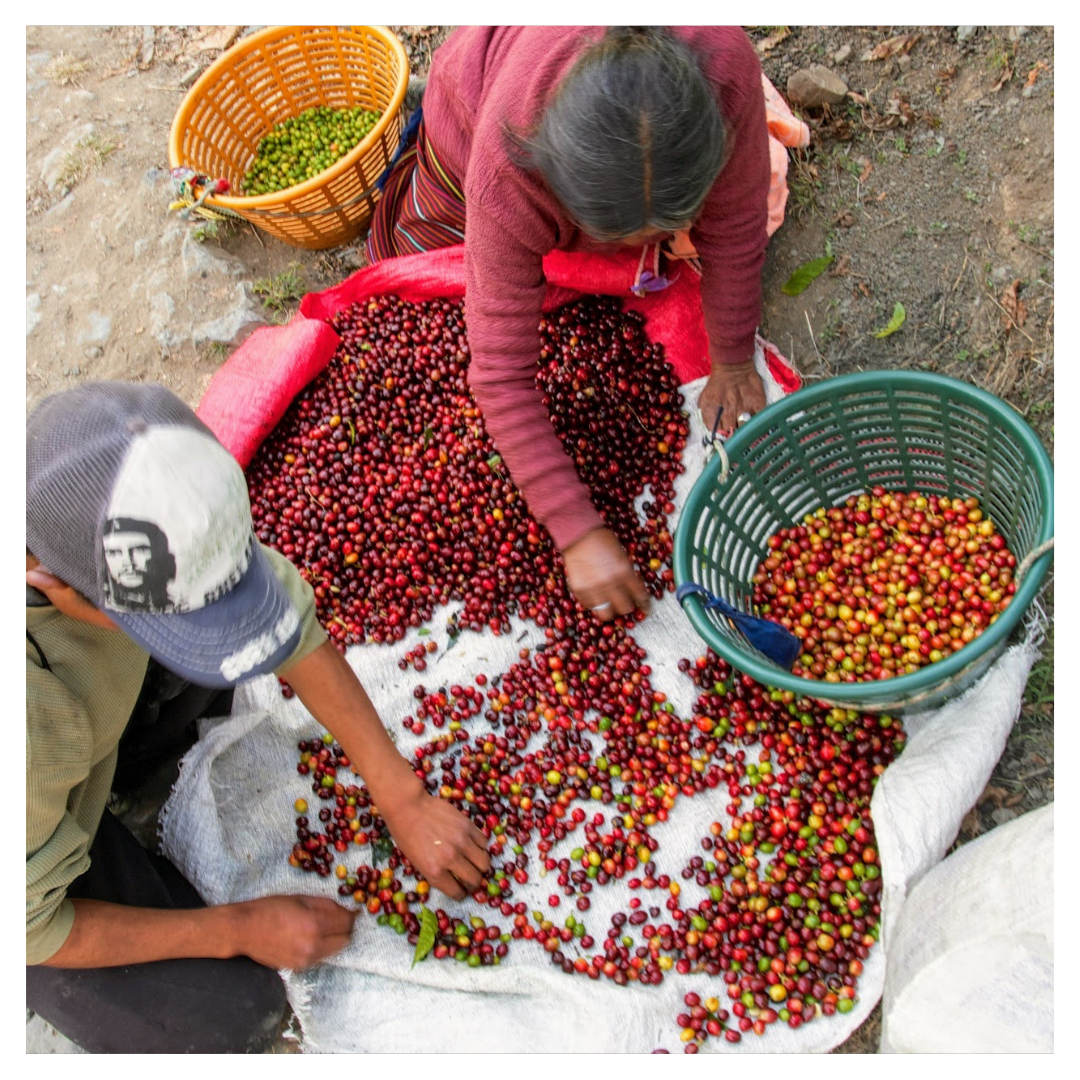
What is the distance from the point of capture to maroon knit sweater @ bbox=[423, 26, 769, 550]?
2.25m

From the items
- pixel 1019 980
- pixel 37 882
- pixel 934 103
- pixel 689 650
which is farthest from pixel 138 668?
pixel 934 103

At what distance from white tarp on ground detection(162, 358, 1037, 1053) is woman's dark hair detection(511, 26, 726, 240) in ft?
4.83

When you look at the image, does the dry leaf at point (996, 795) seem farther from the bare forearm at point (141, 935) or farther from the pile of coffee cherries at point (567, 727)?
the bare forearm at point (141, 935)

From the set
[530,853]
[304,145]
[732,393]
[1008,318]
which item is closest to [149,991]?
[530,853]

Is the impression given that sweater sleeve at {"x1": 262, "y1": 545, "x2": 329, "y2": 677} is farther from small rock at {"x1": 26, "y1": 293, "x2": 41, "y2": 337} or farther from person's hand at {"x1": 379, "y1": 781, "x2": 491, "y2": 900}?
small rock at {"x1": 26, "y1": 293, "x2": 41, "y2": 337}

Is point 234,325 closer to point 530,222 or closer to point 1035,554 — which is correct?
point 530,222

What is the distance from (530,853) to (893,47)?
3443 millimetres

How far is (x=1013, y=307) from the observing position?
3.42 m

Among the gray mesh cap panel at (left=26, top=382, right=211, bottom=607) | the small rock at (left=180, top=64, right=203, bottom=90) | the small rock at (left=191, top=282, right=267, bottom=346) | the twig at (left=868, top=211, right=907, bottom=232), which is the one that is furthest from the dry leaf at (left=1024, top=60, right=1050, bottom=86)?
the small rock at (left=180, top=64, right=203, bottom=90)

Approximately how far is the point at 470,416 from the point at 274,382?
759mm

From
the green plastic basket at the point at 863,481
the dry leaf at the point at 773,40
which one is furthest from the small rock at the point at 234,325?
the dry leaf at the point at 773,40

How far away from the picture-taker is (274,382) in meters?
3.42

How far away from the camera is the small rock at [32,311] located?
4211 millimetres

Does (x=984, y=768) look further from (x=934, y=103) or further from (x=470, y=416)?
(x=934, y=103)
